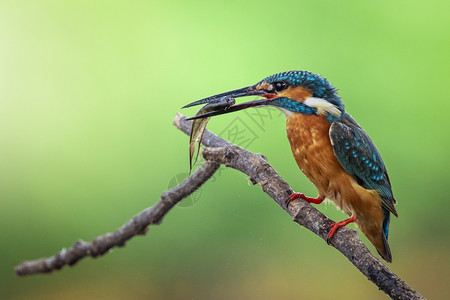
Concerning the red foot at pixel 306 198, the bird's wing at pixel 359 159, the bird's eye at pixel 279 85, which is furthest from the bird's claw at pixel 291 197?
the bird's eye at pixel 279 85

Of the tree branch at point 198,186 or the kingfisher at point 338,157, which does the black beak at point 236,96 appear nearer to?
the kingfisher at point 338,157

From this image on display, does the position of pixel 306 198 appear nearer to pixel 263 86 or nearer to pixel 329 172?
pixel 329 172

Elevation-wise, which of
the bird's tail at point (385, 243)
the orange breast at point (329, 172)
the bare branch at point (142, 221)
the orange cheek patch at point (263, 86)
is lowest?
the bare branch at point (142, 221)

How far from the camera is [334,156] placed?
1225mm

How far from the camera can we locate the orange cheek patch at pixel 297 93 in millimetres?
1146

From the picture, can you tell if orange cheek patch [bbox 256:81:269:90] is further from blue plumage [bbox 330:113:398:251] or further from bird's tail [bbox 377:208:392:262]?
bird's tail [bbox 377:208:392:262]

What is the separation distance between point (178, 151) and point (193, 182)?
1.29ft

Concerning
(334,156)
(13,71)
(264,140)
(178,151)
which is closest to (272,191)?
(334,156)

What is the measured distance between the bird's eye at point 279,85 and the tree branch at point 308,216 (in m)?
0.19

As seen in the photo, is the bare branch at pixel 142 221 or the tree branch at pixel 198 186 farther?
the bare branch at pixel 142 221

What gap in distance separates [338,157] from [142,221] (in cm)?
45

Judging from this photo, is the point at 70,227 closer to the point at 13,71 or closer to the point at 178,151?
the point at 178,151

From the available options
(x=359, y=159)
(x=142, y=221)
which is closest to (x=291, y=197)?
(x=359, y=159)

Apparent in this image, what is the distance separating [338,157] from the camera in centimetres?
121
